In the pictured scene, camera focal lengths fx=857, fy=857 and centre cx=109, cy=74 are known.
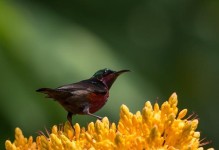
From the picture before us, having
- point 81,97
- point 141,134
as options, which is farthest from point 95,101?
point 141,134

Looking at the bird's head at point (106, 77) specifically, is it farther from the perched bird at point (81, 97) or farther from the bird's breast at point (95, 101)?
the bird's breast at point (95, 101)

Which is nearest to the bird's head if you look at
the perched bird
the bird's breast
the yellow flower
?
the perched bird

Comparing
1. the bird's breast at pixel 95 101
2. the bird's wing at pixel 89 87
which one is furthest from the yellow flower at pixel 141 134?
the bird's wing at pixel 89 87

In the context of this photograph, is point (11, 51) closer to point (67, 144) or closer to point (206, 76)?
point (67, 144)

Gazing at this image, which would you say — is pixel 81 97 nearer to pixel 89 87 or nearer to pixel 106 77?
pixel 89 87

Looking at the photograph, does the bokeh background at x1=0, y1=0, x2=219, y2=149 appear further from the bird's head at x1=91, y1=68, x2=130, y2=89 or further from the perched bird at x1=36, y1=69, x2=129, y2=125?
the perched bird at x1=36, y1=69, x2=129, y2=125

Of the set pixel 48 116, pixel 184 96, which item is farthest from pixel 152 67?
pixel 48 116

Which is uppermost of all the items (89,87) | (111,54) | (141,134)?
(89,87)
